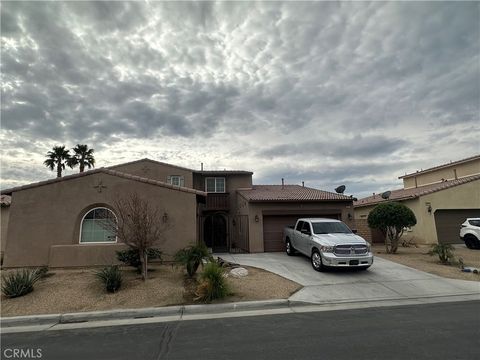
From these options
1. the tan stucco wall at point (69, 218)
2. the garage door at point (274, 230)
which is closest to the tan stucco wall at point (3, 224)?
the tan stucco wall at point (69, 218)

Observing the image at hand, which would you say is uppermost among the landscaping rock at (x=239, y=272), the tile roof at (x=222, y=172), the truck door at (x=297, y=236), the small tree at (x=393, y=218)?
the tile roof at (x=222, y=172)

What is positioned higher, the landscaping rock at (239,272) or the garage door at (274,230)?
the garage door at (274,230)

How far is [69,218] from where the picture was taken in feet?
39.5

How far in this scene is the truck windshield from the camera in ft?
38.4

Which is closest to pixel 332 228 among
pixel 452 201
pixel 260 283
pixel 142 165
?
pixel 260 283

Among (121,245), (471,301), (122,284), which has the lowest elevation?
(471,301)

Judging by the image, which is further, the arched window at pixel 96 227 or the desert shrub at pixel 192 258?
the arched window at pixel 96 227

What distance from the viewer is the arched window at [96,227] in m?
12.2

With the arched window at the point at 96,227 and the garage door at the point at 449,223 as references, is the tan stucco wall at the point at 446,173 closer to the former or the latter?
the garage door at the point at 449,223

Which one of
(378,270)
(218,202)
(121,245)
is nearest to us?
(378,270)

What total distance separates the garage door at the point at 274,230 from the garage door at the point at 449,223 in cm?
981

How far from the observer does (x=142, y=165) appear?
2045 centimetres

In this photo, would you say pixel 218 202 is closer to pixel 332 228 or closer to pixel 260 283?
pixel 332 228

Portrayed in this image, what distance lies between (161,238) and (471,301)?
10.5 m
